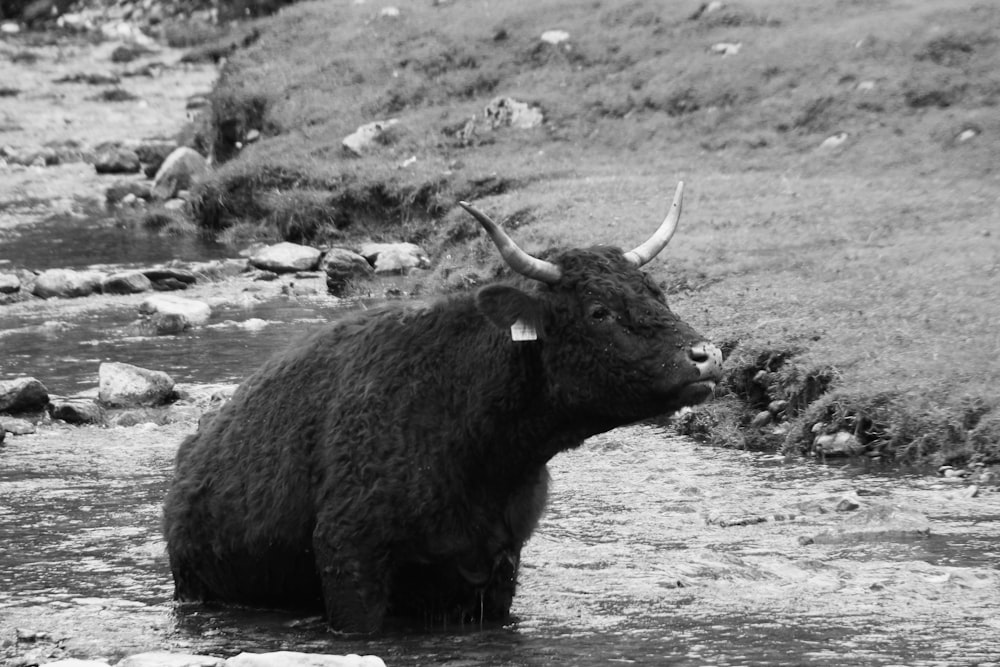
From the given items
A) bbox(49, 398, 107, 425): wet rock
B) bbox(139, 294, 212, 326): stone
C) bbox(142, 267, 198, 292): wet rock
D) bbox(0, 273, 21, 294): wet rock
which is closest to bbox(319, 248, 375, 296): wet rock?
bbox(139, 294, 212, 326): stone

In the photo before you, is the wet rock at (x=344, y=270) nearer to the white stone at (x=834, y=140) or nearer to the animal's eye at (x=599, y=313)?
the white stone at (x=834, y=140)

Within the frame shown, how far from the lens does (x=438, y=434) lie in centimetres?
823

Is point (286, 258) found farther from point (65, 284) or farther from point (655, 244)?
point (655, 244)

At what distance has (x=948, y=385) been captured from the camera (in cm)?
1214

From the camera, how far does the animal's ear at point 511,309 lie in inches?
316

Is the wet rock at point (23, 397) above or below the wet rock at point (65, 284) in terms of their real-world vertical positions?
below

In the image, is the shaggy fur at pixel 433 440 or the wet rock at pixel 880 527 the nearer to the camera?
the shaggy fur at pixel 433 440

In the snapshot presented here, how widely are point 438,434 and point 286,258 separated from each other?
1381 cm

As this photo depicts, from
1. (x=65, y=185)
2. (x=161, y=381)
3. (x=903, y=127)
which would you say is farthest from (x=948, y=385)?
(x=65, y=185)

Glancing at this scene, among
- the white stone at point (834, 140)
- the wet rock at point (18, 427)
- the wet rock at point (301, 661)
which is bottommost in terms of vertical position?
the wet rock at point (301, 661)

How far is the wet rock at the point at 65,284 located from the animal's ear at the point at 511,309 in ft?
45.8

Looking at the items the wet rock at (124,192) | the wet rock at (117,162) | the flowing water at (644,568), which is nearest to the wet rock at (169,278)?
the wet rock at (124,192)

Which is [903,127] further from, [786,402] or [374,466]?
[374,466]

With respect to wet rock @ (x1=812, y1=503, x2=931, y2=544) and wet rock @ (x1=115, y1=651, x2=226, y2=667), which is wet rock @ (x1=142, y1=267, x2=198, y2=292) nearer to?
wet rock @ (x1=812, y1=503, x2=931, y2=544)
